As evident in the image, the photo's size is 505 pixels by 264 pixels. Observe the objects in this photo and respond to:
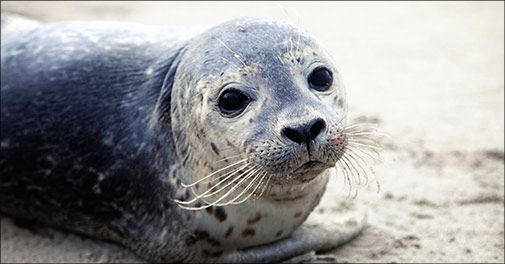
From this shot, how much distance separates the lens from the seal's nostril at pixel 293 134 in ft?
9.24

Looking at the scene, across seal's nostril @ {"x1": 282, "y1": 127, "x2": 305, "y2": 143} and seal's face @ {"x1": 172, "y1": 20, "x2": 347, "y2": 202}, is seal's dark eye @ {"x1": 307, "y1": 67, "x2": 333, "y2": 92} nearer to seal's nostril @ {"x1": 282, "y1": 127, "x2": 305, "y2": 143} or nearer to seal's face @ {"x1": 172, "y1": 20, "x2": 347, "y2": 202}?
seal's face @ {"x1": 172, "y1": 20, "x2": 347, "y2": 202}

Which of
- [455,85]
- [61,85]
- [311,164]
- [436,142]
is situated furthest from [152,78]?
[455,85]

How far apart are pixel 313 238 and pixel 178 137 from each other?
87cm

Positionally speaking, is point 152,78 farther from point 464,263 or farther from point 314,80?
point 464,263

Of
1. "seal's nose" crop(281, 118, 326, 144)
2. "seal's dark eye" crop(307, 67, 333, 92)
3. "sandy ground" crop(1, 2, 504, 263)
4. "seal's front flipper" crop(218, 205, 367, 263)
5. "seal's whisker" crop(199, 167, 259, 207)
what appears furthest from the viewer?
"sandy ground" crop(1, 2, 504, 263)

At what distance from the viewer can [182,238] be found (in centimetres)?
347

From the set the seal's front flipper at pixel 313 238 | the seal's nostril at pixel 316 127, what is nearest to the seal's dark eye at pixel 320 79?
the seal's nostril at pixel 316 127

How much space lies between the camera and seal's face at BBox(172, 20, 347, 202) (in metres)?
2.86

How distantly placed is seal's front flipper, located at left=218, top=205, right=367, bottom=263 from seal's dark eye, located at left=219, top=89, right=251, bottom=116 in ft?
2.66

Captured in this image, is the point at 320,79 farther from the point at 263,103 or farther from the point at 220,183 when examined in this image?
the point at 220,183

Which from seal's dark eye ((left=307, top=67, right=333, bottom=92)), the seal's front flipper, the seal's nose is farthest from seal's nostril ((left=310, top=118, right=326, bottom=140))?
the seal's front flipper

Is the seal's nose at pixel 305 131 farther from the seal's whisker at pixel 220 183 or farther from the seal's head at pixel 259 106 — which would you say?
the seal's whisker at pixel 220 183

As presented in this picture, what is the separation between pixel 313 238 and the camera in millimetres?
3715

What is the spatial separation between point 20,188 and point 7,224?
422mm
